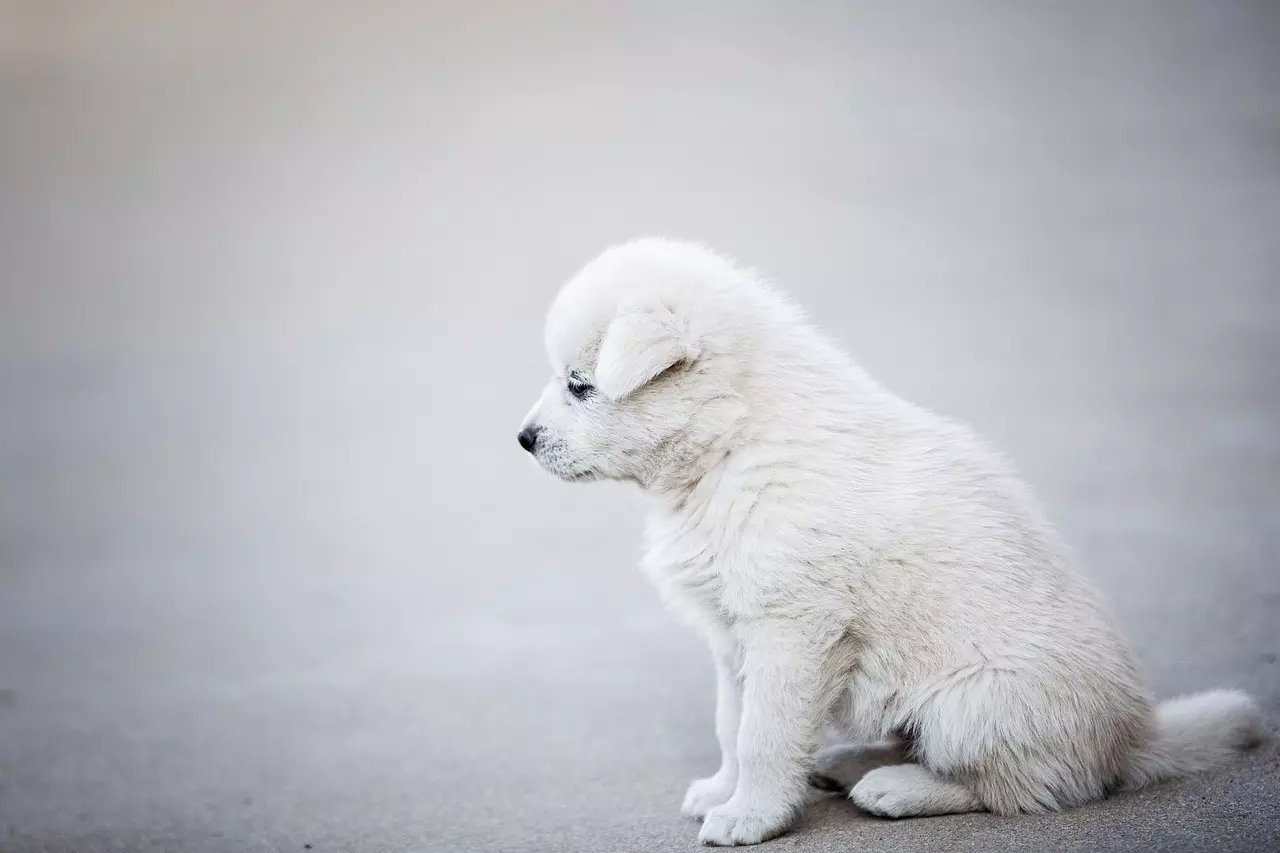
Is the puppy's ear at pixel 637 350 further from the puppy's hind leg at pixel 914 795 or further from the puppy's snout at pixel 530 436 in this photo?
the puppy's hind leg at pixel 914 795

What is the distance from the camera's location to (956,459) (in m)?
2.86

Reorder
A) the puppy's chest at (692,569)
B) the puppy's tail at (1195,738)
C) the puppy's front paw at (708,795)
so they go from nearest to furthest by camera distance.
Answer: the puppy's chest at (692,569), the puppy's tail at (1195,738), the puppy's front paw at (708,795)

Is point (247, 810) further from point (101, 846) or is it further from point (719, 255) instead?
point (719, 255)

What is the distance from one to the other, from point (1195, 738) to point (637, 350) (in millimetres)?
1656

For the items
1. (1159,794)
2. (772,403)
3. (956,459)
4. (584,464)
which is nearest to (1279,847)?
(1159,794)

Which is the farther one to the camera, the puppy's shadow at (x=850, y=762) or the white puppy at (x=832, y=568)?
the puppy's shadow at (x=850, y=762)

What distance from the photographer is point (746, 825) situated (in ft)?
8.75

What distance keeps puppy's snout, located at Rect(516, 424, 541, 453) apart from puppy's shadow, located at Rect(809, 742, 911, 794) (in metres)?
1.03

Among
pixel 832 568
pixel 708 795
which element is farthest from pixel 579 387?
pixel 708 795

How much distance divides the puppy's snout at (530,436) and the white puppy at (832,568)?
0.02 meters

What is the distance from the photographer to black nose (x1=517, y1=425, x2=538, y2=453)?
9.75ft

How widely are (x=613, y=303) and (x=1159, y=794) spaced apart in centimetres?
173

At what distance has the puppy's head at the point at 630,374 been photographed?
2.78m

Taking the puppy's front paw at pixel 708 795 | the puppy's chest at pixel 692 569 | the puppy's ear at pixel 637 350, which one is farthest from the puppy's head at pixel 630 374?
the puppy's front paw at pixel 708 795
